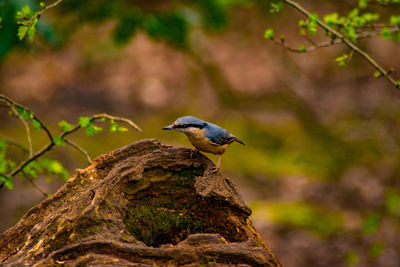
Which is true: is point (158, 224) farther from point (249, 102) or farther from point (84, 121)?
point (249, 102)

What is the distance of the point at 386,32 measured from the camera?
9.00ft

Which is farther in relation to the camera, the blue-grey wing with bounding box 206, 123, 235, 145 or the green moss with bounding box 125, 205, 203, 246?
the blue-grey wing with bounding box 206, 123, 235, 145

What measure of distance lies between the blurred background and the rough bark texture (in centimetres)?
174

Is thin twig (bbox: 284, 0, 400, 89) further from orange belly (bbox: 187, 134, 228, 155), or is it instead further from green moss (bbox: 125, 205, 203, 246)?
green moss (bbox: 125, 205, 203, 246)

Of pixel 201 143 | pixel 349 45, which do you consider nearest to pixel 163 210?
pixel 201 143

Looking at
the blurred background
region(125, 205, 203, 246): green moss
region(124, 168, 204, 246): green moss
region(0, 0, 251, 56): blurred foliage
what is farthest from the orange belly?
region(0, 0, 251, 56): blurred foliage

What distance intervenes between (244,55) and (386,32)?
23.4 feet

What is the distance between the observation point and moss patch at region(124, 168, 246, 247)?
235 centimetres

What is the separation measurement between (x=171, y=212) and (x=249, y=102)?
6.51 metres

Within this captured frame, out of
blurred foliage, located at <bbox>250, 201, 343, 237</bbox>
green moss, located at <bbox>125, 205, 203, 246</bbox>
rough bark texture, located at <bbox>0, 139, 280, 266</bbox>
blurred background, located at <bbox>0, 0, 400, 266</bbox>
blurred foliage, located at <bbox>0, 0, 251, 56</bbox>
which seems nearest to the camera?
rough bark texture, located at <bbox>0, 139, 280, 266</bbox>

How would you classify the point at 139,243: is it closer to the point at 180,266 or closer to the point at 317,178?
the point at 180,266

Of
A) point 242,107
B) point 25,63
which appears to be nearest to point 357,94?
point 242,107

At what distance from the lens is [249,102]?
8750mm

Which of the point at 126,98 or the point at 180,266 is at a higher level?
the point at 126,98
